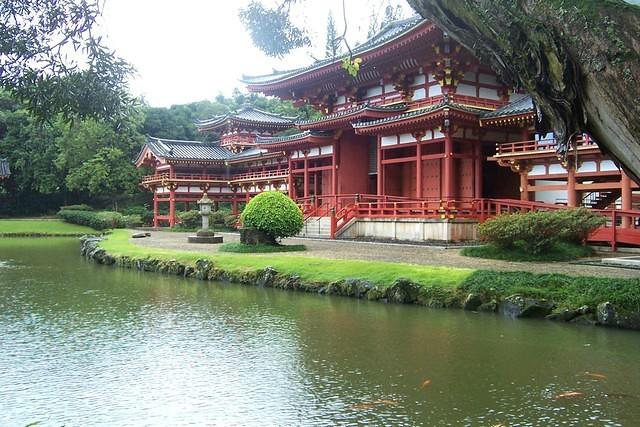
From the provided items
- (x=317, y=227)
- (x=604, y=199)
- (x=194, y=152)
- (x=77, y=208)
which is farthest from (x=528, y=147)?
(x=77, y=208)

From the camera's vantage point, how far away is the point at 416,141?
24500mm

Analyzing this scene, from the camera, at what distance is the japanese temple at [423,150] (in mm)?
20984

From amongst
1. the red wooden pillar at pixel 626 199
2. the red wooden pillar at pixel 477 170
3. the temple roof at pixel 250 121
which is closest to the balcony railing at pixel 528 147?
the red wooden pillar at pixel 477 170

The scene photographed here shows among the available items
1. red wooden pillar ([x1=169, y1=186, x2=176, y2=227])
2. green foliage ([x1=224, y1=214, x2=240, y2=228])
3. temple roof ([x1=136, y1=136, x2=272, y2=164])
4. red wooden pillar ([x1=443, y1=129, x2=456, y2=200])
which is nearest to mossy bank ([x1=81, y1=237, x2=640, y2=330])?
red wooden pillar ([x1=443, y1=129, x2=456, y2=200])

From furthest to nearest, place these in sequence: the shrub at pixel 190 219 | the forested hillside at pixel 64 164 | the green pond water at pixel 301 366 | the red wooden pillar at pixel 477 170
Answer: the forested hillside at pixel 64 164 → the shrub at pixel 190 219 → the red wooden pillar at pixel 477 170 → the green pond water at pixel 301 366

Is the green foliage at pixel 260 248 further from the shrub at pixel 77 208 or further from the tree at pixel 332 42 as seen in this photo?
the shrub at pixel 77 208

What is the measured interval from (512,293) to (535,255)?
5.30 meters

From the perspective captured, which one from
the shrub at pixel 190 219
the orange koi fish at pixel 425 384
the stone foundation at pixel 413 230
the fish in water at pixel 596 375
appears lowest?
the fish in water at pixel 596 375

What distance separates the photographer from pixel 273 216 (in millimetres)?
20672

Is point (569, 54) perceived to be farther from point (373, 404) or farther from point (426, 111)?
point (426, 111)

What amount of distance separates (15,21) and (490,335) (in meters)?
7.32

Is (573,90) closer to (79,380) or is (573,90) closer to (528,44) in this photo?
(528,44)

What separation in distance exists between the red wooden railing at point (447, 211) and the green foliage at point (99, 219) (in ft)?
64.8

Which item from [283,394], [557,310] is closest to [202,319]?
[283,394]
